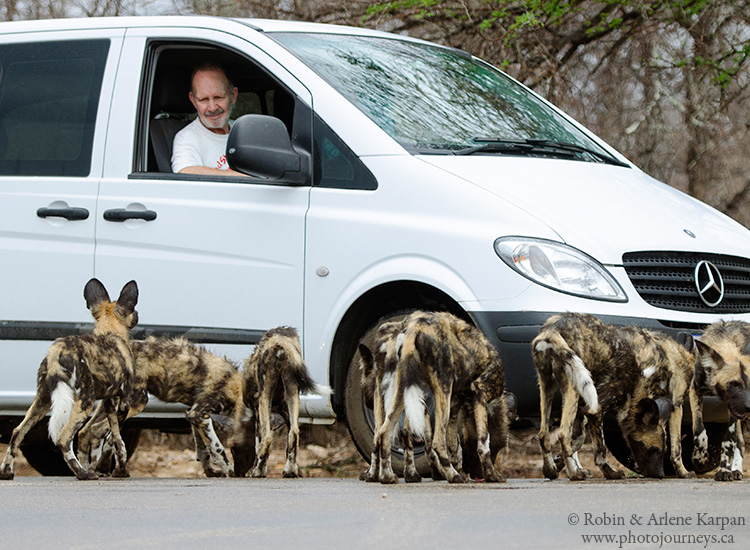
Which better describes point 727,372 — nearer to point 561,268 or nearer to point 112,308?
point 561,268

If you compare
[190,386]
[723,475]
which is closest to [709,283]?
[723,475]

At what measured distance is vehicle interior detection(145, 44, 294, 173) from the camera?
27.4ft

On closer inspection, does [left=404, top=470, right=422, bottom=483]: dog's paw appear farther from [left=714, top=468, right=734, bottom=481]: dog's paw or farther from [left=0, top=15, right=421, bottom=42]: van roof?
[left=0, top=15, right=421, bottom=42]: van roof

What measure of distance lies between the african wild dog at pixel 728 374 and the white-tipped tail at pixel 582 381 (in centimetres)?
61

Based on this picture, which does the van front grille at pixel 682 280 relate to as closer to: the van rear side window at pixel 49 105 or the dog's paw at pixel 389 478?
the dog's paw at pixel 389 478

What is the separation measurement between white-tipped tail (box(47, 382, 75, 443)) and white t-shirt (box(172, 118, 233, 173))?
5.47 feet

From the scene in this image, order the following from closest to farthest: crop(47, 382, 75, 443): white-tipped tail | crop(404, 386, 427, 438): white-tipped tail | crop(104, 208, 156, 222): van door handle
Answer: crop(404, 386, 427, 438): white-tipped tail < crop(47, 382, 75, 443): white-tipped tail < crop(104, 208, 156, 222): van door handle

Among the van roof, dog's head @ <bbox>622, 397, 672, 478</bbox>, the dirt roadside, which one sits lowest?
the dirt roadside

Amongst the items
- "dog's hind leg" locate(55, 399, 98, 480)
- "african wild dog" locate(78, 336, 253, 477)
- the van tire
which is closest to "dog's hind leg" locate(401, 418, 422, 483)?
the van tire

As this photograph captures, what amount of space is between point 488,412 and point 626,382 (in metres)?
0.72

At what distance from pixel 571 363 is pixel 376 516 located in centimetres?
188

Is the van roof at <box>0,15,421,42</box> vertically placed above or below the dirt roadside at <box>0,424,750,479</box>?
above

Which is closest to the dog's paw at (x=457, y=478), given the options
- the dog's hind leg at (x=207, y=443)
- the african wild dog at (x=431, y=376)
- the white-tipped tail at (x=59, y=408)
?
the african wild dog at (x=431, y=376)

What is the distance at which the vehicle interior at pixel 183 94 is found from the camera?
8.36m
